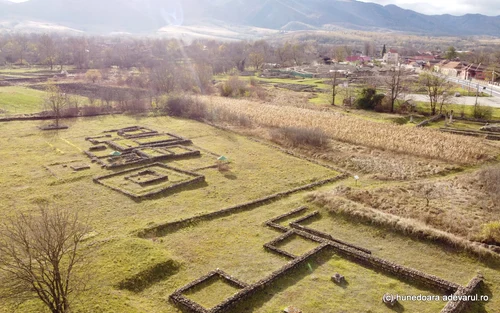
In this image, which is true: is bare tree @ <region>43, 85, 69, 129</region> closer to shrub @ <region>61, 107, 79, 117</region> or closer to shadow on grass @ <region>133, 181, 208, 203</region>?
shrub @ <region>61, 107, 79, 117</region>

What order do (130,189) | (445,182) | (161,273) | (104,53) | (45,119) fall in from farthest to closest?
(104,53) < (45,119) < (445,182) < (130,189) < (161,273)

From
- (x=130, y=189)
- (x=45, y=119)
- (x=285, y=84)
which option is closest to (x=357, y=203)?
(x=130, y=189)

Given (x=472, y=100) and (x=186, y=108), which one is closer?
(x=186, y=108)

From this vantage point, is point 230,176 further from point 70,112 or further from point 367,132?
point 70,112

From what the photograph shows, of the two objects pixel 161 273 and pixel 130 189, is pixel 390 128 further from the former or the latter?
pixel 161 273

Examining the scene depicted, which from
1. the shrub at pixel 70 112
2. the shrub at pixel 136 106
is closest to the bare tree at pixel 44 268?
the shrub at pixel 70 112

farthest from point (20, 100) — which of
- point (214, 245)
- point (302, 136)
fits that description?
point (214, 245)

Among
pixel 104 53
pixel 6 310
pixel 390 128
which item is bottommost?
pixel 6 310
